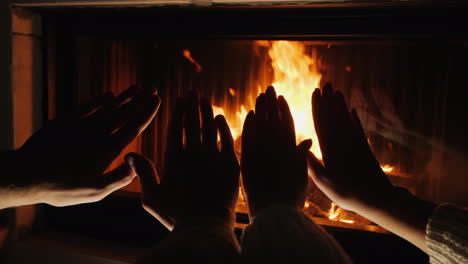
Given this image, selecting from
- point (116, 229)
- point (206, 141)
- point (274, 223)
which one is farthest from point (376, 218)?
point (116, 229)

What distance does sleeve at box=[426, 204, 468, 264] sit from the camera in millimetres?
452

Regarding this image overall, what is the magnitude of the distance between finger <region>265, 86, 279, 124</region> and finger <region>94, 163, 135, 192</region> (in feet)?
1.11

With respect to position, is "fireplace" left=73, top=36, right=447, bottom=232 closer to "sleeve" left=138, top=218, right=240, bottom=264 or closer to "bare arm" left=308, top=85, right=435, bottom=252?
"bare arm" left=308, top=85, right=435, bottom=252

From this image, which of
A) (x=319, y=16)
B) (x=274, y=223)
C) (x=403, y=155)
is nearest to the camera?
(x=274, y=223)

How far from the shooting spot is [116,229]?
885 mm

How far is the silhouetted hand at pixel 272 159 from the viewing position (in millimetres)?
Answer: 588

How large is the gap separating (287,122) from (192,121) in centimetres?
23

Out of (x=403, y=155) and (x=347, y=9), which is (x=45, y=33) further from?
(x=403, y=155)

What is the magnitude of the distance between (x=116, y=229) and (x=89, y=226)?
9 centimetres

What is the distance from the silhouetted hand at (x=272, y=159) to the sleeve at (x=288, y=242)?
0.25 feet

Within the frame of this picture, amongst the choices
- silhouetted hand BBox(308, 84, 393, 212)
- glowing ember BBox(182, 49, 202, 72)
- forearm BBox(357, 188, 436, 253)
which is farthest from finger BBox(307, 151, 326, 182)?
glowing ember BBox(182, 49, 202, 72)

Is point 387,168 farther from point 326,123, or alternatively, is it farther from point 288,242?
point 288,242

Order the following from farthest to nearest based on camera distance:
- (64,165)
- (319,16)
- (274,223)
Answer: (319,16), (64,165), (274,223)

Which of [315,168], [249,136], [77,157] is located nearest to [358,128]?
[315,168]
